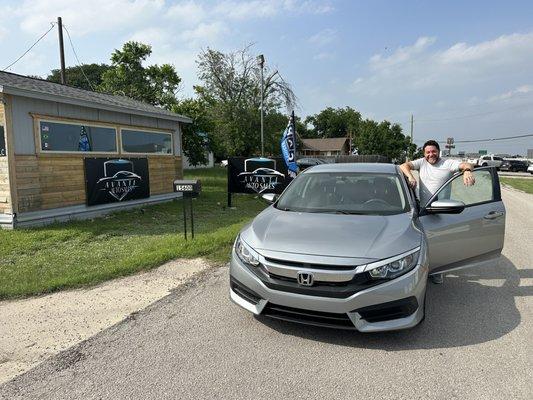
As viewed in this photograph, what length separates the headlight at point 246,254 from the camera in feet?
11.5

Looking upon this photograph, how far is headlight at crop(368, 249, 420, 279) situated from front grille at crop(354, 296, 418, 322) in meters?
0.22

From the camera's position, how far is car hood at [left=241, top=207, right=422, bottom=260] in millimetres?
3291

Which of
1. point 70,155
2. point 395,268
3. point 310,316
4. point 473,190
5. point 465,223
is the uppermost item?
point 70,155

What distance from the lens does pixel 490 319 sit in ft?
13.0

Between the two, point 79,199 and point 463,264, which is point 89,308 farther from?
point 79,199

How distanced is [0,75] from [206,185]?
10.9 m

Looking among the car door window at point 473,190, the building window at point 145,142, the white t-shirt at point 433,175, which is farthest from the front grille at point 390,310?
the building window at point 145,142

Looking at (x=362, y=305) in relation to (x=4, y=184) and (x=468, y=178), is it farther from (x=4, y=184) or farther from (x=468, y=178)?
(x=4, y=184)

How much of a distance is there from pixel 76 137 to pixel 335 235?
8.84 meters

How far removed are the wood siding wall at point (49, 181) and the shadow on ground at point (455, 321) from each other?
7264 millimetres

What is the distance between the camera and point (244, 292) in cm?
366

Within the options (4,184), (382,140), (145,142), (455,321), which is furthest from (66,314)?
(382,140)

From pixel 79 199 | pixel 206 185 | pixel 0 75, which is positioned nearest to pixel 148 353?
pixel 79 199

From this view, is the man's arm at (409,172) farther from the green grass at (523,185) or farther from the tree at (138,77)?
the tree at (138,77)
